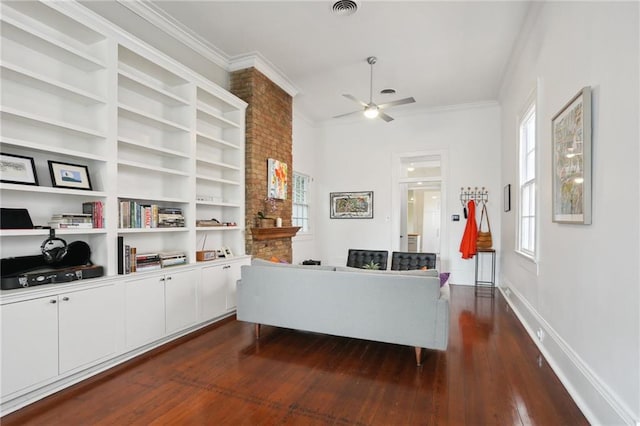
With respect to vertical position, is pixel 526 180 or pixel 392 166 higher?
pixel 392 166

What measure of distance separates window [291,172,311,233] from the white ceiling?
78.1 inches

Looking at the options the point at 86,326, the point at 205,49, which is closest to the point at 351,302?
the point at 86,326

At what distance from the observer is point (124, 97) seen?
3.30 m

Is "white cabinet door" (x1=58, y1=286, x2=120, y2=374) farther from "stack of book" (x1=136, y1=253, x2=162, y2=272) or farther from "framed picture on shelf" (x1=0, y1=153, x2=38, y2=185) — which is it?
"framed picture on shelf" (x1=0, y1=153, x2=38, y2=185)

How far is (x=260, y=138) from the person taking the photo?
4.84 meters

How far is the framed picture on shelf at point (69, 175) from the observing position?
2.59 metres

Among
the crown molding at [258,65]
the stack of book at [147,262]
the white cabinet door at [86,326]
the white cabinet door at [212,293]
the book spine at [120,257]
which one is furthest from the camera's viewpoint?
the crown molding at [258,65]

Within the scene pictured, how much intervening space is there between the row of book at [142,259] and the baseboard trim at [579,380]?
354cm

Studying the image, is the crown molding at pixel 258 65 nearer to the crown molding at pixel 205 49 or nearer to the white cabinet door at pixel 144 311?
the crown molding at pixel 205 49

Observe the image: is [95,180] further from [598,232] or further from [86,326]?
[598,232]

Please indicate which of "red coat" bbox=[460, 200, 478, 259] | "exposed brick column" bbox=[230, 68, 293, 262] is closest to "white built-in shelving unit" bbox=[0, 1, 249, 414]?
"exposed brick column" bbox=[230, 68, 293, 262]

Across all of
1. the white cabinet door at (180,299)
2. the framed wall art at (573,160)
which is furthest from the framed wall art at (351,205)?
the framed wall art at (573,160)

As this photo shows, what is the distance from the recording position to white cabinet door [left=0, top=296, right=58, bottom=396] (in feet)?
6.95

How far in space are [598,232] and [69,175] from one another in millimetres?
3826
